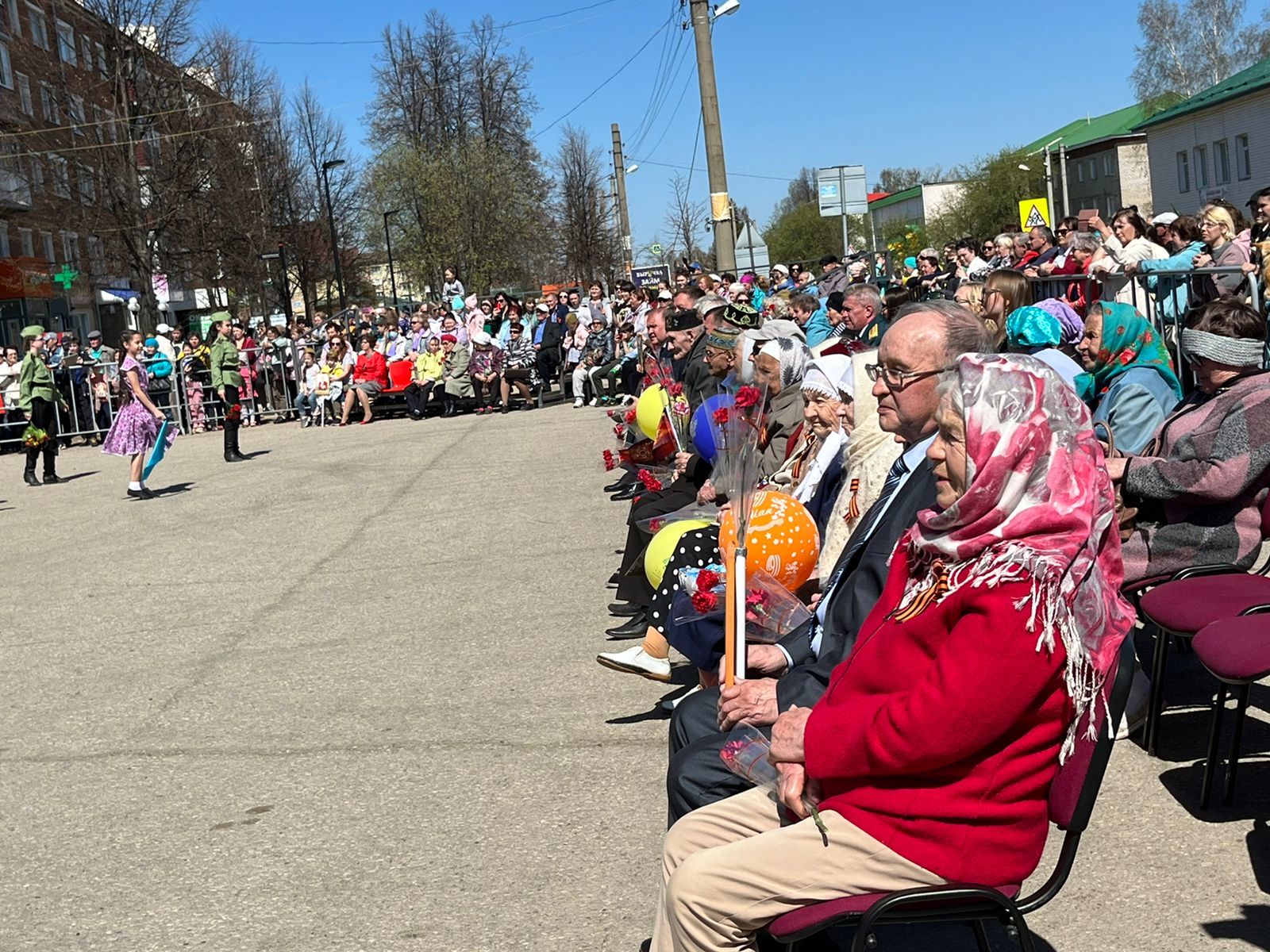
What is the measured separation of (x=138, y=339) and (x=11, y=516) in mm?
2568

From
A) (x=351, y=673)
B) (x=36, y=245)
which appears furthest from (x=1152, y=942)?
(x=36, y=245)

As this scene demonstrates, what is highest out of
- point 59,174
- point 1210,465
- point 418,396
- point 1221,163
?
point 59,174

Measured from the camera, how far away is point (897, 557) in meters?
3.22

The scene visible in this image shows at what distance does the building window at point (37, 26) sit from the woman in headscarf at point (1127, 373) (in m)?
60.0

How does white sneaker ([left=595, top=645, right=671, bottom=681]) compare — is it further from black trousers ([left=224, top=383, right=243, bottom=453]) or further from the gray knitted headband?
black trousers ([left=224, top=383, right=243, bottom=453])

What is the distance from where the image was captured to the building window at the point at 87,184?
45.8m

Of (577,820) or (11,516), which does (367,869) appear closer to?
(577,820)

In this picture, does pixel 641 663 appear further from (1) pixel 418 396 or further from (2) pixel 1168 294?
(1) pixel 418 396

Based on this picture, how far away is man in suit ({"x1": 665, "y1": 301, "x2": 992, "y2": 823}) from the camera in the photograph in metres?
3.56

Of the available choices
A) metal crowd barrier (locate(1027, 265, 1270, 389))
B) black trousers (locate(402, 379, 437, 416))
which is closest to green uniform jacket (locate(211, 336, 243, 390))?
black trousers (locate(402, 379, 437, 416))

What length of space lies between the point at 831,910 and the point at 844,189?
1951 centimetres

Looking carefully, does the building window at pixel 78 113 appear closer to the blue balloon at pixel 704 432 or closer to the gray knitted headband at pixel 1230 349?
the blue balloon at pixel 704 432

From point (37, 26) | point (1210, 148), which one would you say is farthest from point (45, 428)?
point (1210, 148)

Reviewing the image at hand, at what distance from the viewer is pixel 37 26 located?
59.1 meters
